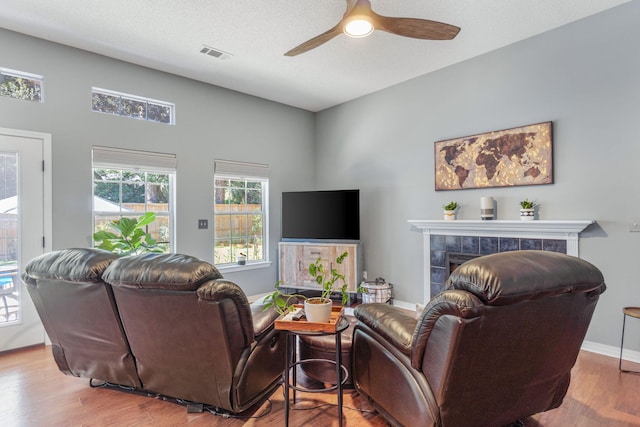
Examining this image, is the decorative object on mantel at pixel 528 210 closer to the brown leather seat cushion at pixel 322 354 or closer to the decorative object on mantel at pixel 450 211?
the decorative object on mantel at pixel 450 211

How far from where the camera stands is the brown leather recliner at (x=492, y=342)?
1.47 m

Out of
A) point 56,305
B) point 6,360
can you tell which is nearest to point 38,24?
point 56,305

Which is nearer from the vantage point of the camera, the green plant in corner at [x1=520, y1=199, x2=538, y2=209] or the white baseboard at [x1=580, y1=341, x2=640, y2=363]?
the white baseboard at [x1=580, y1=341, x2=640, y2=363]

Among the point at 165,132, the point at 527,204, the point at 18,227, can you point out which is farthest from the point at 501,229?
the point at 18,227

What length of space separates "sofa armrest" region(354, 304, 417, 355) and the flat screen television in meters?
2.64

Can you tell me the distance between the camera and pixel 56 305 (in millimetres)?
2266

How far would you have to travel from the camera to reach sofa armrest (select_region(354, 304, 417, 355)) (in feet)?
5.89

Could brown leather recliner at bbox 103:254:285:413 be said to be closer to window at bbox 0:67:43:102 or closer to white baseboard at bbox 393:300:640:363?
window at bbox 0:67:43:102

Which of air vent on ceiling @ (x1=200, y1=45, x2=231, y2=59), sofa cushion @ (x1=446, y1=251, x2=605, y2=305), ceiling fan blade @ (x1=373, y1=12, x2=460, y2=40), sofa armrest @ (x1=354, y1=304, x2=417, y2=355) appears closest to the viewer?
sofa cushion @ (x1=446, y1=251, x2=605, y2=305)

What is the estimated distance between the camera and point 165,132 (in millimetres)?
4301

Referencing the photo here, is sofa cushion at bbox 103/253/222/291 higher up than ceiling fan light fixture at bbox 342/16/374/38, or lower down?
lower down

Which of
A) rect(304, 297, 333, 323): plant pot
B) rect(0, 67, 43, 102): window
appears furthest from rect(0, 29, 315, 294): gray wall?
rect(304, 297, 333, 323): plant pot

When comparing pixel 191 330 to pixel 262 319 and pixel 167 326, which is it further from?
pixel 262 319

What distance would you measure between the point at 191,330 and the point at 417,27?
2.51 metres
